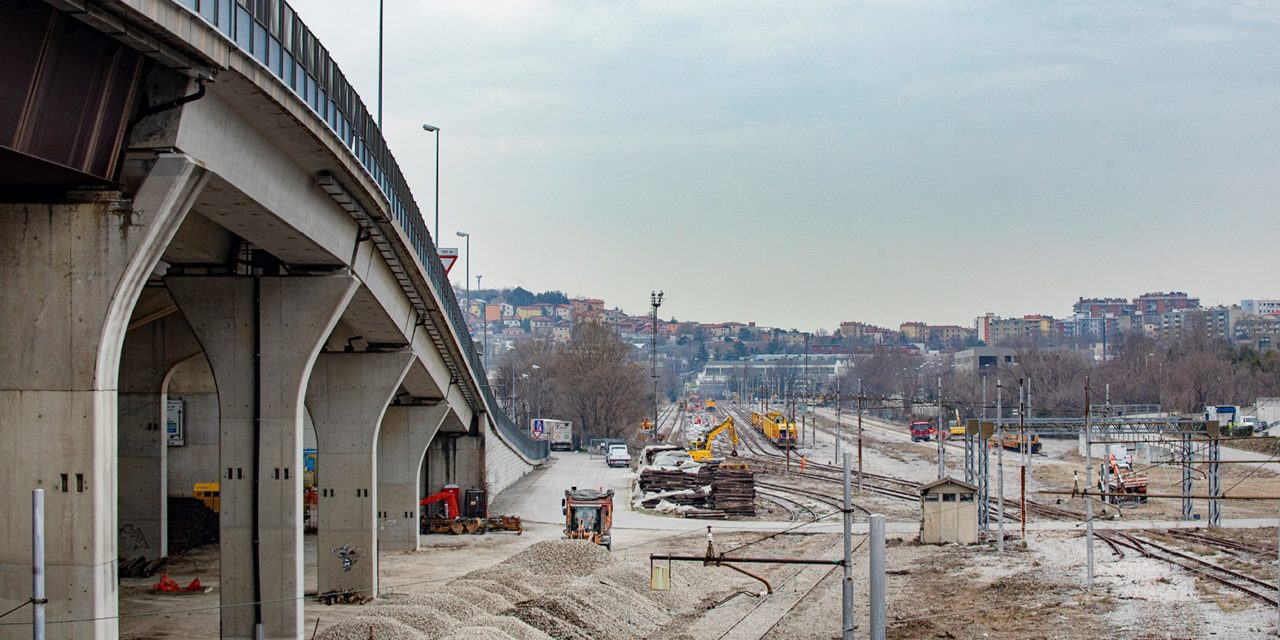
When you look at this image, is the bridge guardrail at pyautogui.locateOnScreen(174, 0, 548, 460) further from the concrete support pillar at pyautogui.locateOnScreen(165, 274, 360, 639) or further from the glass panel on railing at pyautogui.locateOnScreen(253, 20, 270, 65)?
the concrete support pillar at pyautogui.locateOnScreen(165, 274, 360, 639)

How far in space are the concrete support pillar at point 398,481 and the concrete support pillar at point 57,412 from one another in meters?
28.5

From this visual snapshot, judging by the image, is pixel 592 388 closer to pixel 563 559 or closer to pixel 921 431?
pixel 921 431

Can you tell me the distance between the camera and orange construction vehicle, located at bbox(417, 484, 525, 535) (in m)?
49.5

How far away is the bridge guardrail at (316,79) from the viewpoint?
1792cm

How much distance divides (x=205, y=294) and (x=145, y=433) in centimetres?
1504

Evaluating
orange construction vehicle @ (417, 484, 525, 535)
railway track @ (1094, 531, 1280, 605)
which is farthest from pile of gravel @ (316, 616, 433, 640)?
orange construction vehicle @ (417, 484, 525, 535)

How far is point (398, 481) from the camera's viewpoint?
1752 inches

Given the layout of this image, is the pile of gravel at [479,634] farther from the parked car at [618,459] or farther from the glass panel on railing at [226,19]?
the parked car at [618,459]

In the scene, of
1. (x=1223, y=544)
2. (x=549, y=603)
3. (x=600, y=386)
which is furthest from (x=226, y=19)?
(x=600, y=386)

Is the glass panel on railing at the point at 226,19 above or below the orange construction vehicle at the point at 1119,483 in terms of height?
above

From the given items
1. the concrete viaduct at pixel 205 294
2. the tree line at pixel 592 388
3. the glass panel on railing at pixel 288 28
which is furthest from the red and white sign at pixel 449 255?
the tree line at pixel 592 388

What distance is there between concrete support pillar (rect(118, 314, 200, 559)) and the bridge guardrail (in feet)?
29.6

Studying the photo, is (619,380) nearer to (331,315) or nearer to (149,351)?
(149,351)

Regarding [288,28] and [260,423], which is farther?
[260,423]
